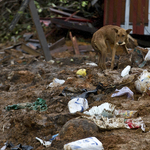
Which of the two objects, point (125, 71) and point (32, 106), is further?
point (125, 71)

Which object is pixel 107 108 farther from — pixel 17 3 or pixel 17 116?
pixel 17 3

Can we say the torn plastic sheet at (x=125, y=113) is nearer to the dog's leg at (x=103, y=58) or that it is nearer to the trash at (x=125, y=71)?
the trash at (x=125, y=71)

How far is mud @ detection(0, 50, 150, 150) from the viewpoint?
2.77 meters

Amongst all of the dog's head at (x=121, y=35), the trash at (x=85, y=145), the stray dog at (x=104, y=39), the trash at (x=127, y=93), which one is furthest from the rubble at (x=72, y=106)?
the dog's head at (x=121, y=35)

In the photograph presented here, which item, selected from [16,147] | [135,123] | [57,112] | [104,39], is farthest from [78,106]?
[104,39]

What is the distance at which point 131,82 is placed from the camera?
467cm

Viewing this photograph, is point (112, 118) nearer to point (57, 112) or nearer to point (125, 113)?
point (125, 113)

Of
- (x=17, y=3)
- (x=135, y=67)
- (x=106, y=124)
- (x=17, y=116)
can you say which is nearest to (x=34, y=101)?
(x=17, y=116)

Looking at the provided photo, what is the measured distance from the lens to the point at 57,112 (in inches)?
163

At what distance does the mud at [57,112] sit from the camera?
109 inches

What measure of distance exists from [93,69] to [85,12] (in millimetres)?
5510

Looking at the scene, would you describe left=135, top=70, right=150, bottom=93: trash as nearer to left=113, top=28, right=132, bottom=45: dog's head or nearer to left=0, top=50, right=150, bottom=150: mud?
left=0, top=50, right=150, bottom=150: mud

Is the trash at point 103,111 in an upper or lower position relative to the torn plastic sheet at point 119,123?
lower

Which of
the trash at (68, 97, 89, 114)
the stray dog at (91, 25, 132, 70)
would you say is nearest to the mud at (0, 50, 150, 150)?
the trash at (68, 97, 89, 114)
